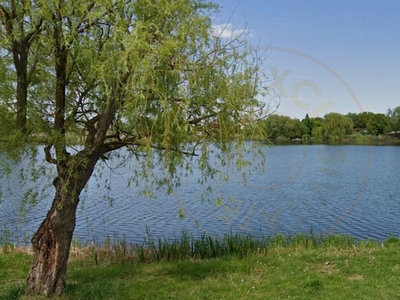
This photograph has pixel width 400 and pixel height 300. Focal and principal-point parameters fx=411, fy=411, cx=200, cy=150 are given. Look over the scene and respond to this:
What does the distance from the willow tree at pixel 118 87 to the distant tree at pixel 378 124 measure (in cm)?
7372

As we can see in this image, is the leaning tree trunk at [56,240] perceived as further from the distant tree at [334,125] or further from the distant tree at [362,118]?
the distant tree at [362,118]

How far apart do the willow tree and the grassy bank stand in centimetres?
124

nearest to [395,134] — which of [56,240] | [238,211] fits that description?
[238,211]

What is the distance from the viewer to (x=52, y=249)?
5.17m

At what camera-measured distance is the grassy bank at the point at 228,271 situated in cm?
530

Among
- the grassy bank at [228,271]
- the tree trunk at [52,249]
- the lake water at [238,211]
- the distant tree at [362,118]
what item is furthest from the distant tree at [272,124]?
the distant tree at [362,118]

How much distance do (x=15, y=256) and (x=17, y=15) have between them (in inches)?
198

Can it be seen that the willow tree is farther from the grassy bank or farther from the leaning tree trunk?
the grassy bank

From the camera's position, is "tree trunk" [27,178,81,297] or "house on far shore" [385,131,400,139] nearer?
"tree trunk" [27,178,81,297]

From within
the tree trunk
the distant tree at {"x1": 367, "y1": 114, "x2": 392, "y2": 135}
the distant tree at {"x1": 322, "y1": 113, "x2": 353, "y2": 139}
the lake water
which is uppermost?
the distant tree at {"x1": 367, "y1": 114, "x2": 392, "y2": 135}

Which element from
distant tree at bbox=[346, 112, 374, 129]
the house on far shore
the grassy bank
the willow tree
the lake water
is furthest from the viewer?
the house on far shore

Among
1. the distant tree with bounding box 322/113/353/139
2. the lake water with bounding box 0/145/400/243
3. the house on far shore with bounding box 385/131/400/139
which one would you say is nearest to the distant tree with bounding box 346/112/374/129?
the house on far shore with bounding box 385/131/400/139

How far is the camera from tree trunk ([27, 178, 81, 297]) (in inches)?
203

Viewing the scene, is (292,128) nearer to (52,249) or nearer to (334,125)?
(52,249)
